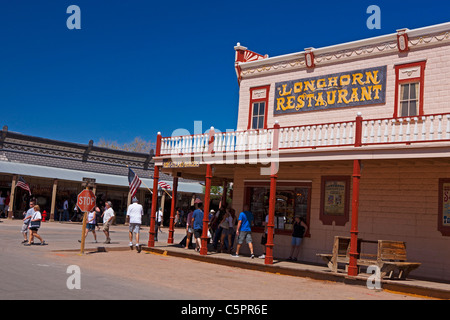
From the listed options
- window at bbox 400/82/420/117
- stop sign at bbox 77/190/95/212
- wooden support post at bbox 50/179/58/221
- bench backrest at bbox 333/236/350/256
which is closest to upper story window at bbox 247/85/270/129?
window at bbox 400/82/420/117

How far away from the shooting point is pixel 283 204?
60.0ft

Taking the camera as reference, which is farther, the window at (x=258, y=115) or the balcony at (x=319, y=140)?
the window at (x=258, y=115)

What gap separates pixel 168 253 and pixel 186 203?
2563 cm

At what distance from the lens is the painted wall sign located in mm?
16172

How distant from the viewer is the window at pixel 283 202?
1755 centimetres

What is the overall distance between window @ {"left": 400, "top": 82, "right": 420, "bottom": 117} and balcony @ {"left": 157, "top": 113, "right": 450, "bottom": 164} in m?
0.55

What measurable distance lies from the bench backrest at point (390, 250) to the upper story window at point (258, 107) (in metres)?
7.61

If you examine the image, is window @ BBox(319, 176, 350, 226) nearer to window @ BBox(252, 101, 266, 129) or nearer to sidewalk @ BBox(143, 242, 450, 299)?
sidewalk @ BBox(143, 242, 450, 299)

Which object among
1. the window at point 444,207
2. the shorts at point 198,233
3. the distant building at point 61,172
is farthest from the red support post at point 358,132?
the distant building at point 61,172

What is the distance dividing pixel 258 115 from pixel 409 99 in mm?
6024

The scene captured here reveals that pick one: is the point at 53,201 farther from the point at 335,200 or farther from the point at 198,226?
the point at 335,200

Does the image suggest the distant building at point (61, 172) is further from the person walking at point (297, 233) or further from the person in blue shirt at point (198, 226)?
the person walking at point (297, 233)
